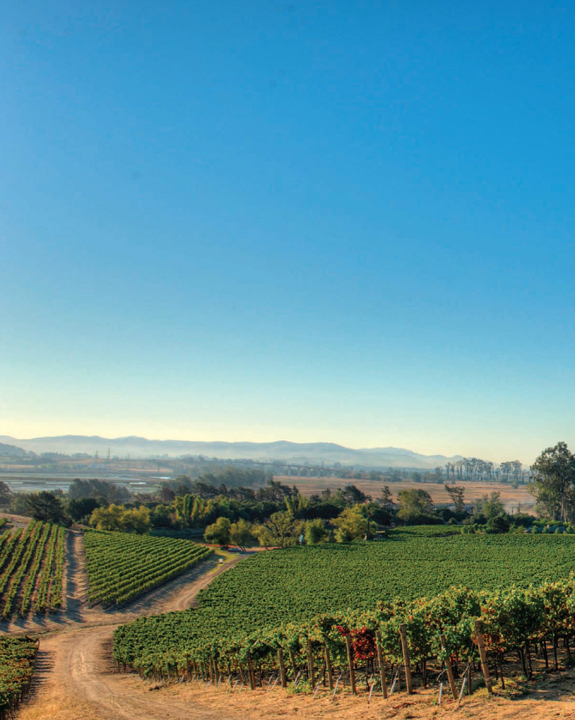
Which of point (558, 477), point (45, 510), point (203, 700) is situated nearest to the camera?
point (203, 700)

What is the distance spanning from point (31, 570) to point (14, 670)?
39655 millimetres

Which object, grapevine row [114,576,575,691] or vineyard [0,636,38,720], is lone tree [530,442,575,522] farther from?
vineyard [0,636,38,720]

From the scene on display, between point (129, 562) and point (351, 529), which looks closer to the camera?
point (129, 562)

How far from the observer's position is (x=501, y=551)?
7081 centimetres

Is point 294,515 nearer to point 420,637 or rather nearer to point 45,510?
point 45,510

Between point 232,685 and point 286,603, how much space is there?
2274cm

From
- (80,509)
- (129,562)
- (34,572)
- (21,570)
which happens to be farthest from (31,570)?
(80,509)

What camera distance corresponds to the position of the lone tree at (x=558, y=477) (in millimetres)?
110812

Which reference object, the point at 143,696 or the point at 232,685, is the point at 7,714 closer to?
the point at 143,696

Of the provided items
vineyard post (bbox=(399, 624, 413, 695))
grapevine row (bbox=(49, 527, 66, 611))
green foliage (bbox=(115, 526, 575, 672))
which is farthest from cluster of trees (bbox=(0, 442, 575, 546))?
vineyard post (bbox=(399, 624, 413, 695))

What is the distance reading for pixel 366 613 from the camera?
21047mm

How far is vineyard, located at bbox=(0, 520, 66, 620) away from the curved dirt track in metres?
2.33

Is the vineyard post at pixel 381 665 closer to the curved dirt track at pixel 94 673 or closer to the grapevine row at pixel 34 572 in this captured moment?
the curved dirt track at pixel 94 673

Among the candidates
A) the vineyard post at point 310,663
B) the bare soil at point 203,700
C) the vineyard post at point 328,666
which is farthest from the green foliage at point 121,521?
the vineyard post at point 328,666
